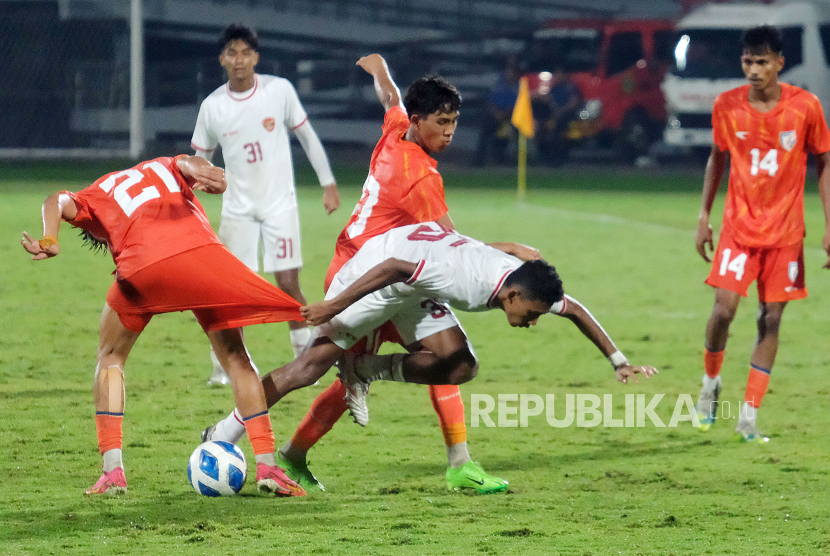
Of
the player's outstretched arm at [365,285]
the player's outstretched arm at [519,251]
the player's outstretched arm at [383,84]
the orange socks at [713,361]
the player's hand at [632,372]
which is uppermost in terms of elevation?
the player's outstretched arm at [383,84]

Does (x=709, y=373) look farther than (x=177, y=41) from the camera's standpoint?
No

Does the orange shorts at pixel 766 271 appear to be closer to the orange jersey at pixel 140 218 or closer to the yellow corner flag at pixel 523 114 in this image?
the orange jersey at pixel 140 218

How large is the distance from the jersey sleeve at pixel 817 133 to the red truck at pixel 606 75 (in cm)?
1815

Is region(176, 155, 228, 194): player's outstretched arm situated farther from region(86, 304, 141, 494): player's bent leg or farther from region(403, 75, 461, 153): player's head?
region(403, 75, 461, 153): player's head

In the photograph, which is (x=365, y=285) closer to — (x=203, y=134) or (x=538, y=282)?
(x=538, y=282)

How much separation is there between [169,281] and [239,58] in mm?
2677

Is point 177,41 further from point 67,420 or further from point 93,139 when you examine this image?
point 67,420

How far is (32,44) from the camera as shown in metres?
25.0

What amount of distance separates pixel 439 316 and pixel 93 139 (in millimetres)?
20271

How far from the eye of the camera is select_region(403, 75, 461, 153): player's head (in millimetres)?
5027

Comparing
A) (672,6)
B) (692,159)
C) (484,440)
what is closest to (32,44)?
(692,159)

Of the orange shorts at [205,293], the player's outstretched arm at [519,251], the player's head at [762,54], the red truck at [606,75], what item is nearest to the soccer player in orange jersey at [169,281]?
the orange shorts at [205,293]

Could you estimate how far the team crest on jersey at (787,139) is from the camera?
5.97 m

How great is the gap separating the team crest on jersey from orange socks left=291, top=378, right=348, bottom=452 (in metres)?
2.50
